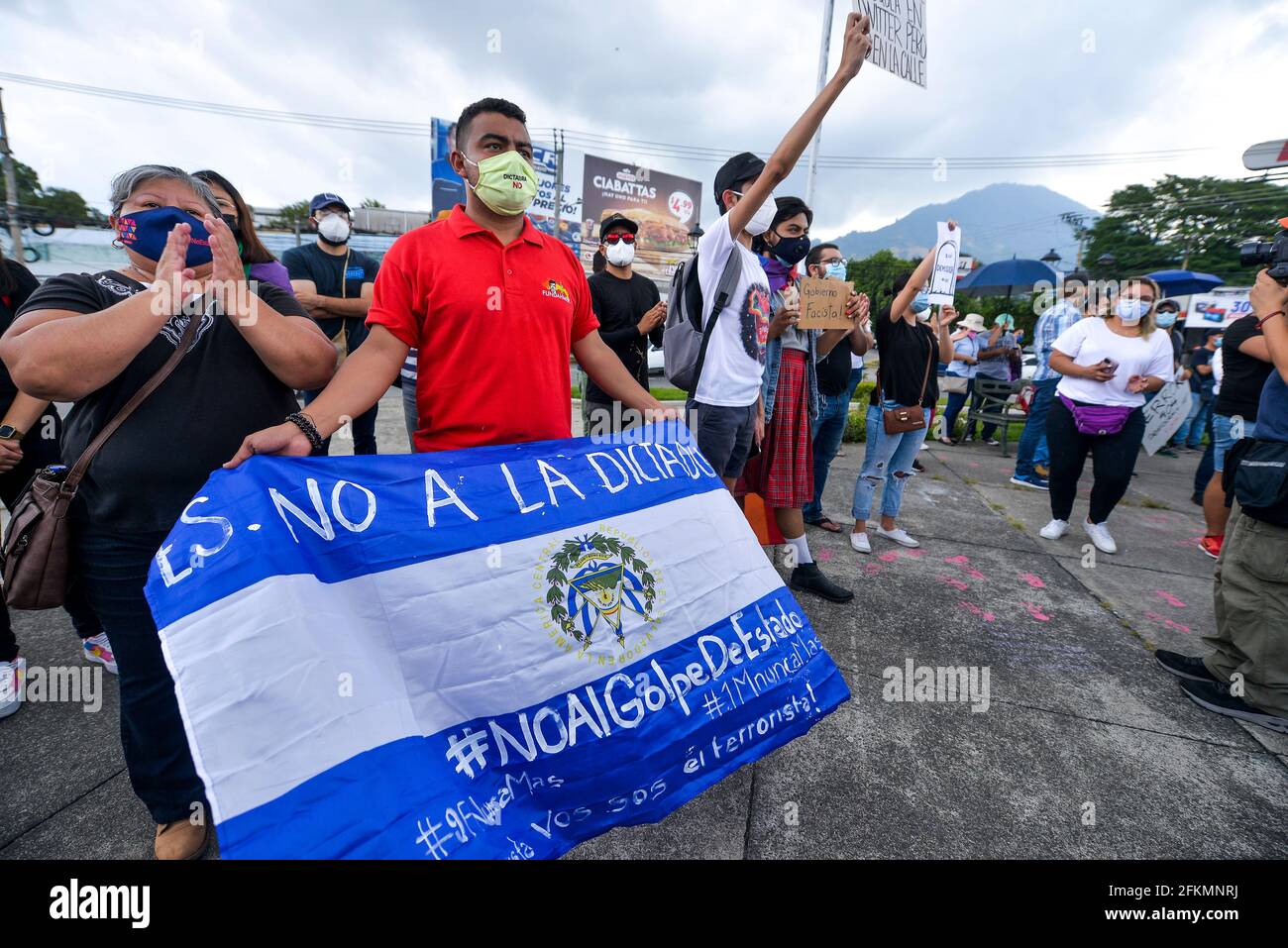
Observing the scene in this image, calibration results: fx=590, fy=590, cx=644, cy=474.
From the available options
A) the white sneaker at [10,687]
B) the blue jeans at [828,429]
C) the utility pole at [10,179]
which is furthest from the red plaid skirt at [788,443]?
the utility pole at [10,179]

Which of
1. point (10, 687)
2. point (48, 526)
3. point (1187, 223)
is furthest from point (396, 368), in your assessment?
point (1187, 223)

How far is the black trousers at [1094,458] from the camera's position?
4.33 meters

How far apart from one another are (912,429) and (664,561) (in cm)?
295

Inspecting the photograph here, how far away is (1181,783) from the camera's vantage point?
216 cm

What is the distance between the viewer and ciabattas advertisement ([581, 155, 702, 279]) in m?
33.5

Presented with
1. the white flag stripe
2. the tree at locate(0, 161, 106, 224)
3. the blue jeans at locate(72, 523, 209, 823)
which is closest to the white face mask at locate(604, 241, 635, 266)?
the white flag stripe

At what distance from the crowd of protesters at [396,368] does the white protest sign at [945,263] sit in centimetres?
22

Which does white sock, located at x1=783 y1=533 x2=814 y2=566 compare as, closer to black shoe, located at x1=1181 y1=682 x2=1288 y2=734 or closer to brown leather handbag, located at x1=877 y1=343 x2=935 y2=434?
brown leather handbag, located at x1=877 y1=343 x2=935 y2=434

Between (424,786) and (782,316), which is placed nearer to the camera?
(424,786)

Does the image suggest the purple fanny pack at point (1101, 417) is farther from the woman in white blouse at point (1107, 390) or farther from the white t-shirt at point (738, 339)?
the white t-shirt at point (738, 339)

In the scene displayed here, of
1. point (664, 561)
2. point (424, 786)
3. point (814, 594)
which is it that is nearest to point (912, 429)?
point (814, 594)
